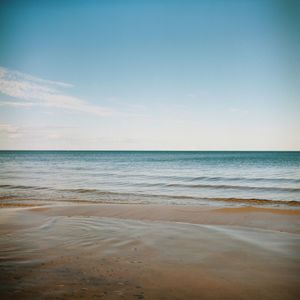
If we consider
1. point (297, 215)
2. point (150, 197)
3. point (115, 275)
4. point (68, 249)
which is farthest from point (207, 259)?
point (150, 197)

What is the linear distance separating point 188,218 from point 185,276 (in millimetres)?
4959

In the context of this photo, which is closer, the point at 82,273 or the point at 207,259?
the point at 82,273

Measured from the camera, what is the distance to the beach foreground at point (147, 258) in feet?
11.1

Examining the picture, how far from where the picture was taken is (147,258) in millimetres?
4586

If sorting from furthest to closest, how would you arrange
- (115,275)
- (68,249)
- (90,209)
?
1. (90,209)
2. (68,249)
3. (115,275)

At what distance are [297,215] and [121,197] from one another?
28.4 feet

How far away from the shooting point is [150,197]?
1438 cm

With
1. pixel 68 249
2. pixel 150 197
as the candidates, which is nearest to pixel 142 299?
pixel 68 249

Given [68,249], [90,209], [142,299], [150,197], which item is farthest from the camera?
[150,197]

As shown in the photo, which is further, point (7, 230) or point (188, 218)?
point (188, 218)

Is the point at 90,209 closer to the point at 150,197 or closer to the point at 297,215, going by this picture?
the point at 150,197

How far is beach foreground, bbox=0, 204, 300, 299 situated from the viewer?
339 centimetres

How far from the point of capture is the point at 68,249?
5.02 m

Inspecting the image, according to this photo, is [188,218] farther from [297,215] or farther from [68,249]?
[68,249]
